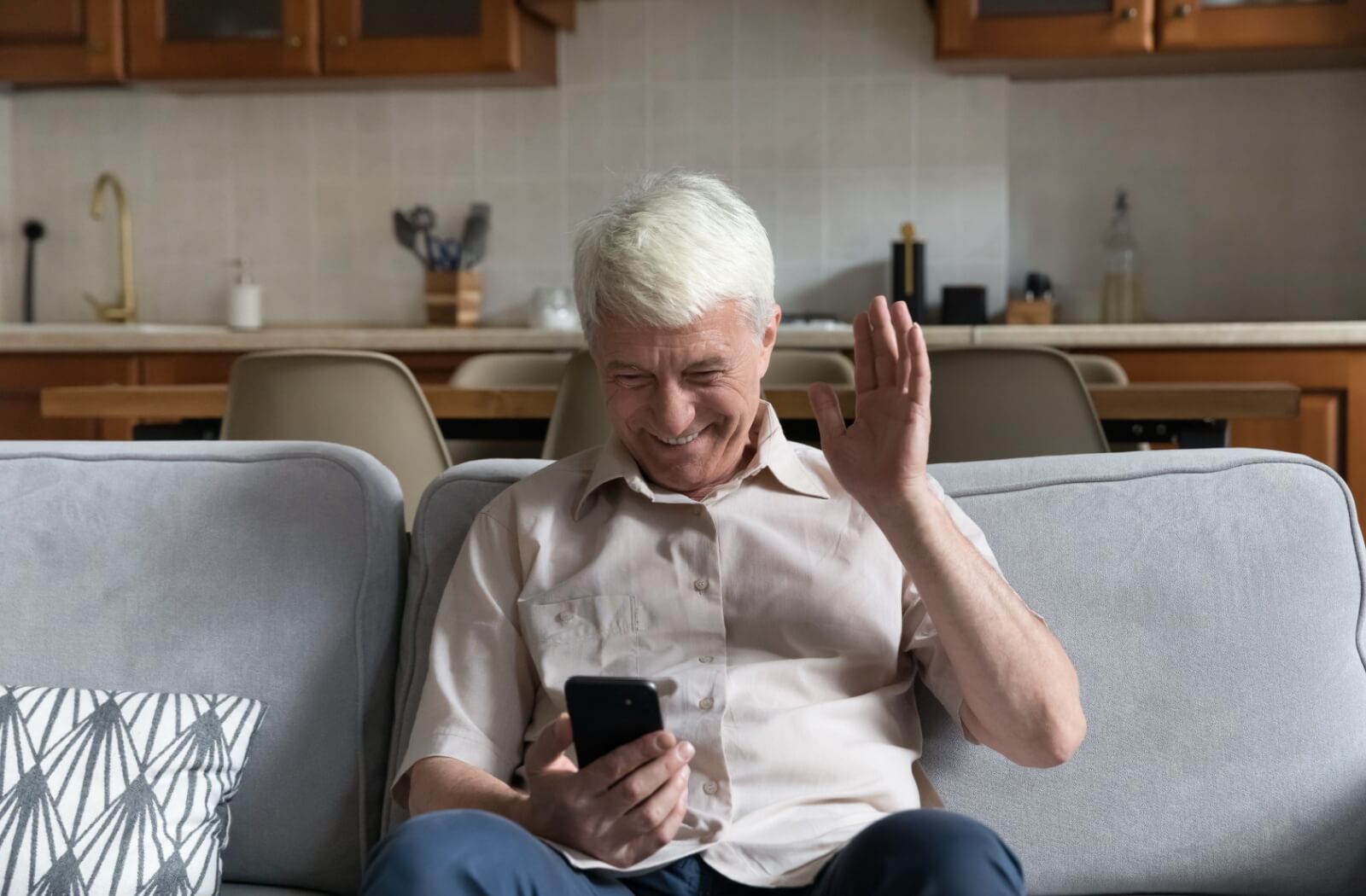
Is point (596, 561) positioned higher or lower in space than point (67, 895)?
higher

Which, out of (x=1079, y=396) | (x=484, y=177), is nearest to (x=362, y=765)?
(x=1079, y=396)

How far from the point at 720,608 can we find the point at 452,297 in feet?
10.3

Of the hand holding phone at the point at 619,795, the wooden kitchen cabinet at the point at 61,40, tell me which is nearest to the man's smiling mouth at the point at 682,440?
the hand holding phone at the point at 619,795

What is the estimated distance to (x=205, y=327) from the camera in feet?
15.1

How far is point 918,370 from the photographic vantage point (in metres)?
1.27

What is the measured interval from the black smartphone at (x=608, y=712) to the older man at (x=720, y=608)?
0.11 ft

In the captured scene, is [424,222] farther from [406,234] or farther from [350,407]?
[350,407]

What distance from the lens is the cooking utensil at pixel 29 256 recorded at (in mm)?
4730

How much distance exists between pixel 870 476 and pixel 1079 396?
122 centimetres

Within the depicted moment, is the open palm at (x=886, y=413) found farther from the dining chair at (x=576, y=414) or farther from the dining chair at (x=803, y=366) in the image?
the dining chair at (x=803, y=366)

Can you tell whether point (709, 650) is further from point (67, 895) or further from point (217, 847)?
point (67, 895)

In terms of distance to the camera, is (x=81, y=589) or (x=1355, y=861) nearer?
(x=1355, y=861)

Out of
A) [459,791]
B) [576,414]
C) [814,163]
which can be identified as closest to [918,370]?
[459,791]

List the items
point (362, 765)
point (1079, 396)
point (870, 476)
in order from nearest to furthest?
point (870, 476)
point (362, 765)
point (1079, 396)
